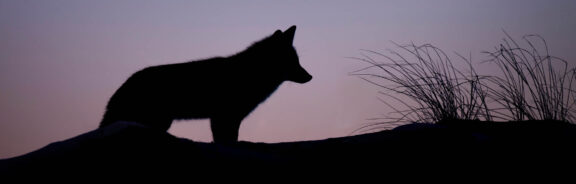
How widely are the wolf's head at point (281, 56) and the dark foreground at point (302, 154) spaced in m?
2.25

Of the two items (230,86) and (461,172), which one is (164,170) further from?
(230,86)

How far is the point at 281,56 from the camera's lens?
12.0 ft

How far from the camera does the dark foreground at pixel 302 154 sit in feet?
2.75

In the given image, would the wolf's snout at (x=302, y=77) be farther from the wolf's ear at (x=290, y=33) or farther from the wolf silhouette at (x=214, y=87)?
the wolf's ear at (x=290, y=33)

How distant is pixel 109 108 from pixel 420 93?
1905 millimetres

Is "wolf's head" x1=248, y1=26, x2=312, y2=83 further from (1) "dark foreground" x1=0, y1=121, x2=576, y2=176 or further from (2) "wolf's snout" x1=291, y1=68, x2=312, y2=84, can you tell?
(1) "dark foreground" x1=0, y1=121, x2=576, y2=176

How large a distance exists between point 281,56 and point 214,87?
0.69 metres

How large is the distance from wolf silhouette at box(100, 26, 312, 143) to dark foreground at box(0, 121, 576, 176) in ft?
5.07

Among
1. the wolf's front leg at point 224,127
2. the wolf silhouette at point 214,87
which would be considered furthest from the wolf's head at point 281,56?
the wolf's front leg at point 224,127

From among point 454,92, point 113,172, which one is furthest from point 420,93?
point 113,172

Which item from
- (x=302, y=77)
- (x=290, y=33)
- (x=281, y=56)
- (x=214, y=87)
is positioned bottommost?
(x=214, y=87)

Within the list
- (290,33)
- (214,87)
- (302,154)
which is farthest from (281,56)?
(302,154)

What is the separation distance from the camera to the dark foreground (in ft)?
2.75

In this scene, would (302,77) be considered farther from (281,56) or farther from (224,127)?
(224,127)
